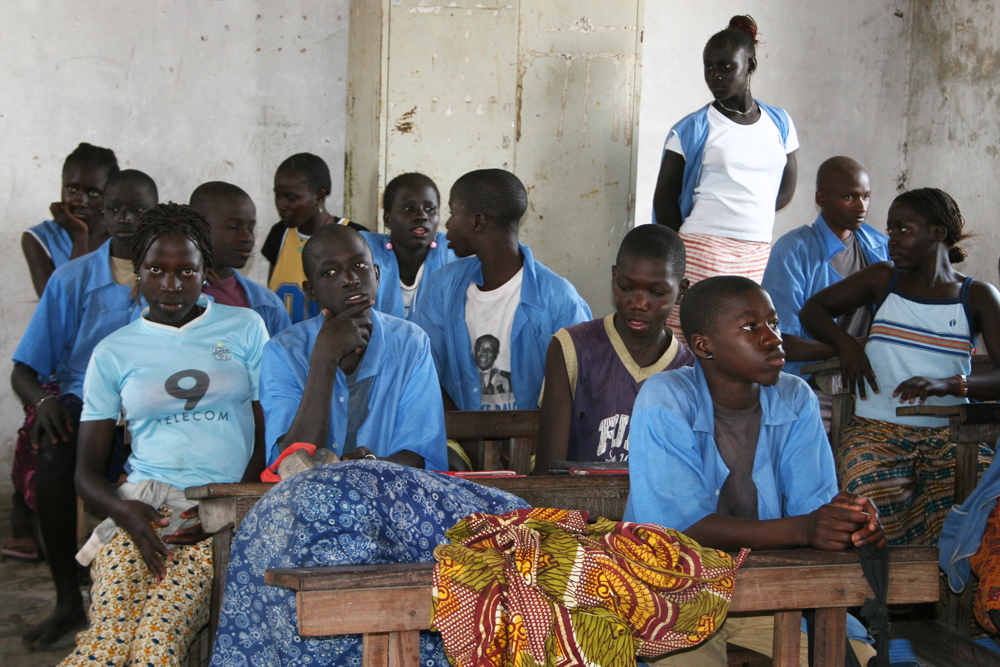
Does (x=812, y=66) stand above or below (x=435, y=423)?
above

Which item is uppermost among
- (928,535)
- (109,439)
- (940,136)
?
(940,136)

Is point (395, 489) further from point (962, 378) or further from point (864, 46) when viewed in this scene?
point (864, 46)

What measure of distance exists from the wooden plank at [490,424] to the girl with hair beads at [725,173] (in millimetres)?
1394

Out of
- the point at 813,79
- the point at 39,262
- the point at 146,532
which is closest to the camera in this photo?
the point at 146,532

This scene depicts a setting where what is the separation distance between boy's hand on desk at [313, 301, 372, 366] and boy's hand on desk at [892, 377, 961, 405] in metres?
2.07

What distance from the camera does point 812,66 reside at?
6043mm

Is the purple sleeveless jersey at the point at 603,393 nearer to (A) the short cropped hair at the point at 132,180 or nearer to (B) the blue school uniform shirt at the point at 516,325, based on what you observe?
(B) the blue school uniform shirt at the point at 516,325

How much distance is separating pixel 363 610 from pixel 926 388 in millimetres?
2715

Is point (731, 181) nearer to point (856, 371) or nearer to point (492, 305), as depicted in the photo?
point (856, 371)

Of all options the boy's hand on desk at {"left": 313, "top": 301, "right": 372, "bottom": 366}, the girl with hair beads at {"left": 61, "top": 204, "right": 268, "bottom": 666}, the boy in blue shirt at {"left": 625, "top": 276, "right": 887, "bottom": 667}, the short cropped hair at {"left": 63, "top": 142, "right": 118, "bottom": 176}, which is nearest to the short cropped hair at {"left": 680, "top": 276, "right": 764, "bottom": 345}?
the boy in blue shirt at {"left": 625, "top": 276, "right": 887, "bottom": 667}

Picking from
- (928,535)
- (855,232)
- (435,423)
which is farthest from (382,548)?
(855,232)

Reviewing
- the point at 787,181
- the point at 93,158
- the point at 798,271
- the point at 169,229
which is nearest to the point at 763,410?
the point at 169,229

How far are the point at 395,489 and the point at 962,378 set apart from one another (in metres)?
2.56

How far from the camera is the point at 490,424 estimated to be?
3.10 meters
